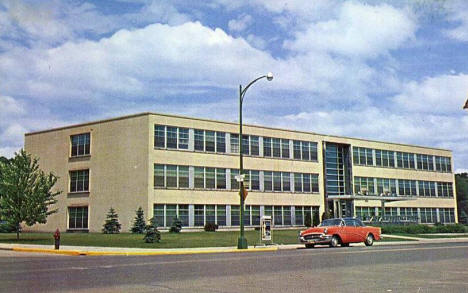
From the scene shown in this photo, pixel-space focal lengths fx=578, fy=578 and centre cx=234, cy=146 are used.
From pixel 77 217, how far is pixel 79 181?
381cm

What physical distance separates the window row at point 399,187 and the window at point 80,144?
3524 centimetres

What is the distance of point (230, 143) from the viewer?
208ft

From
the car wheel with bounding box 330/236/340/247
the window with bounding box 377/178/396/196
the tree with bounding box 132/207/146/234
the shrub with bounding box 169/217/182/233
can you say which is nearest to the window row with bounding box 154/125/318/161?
the tree with bounding box 132/207/146/234

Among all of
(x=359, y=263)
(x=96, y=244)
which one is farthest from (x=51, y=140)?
(x=359, y=263)

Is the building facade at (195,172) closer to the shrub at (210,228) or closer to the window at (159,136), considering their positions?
the window at (159,136)

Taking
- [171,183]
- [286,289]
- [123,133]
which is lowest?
[286,289]

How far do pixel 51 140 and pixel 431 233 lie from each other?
41999mm

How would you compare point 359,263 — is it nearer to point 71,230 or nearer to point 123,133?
point 123,133

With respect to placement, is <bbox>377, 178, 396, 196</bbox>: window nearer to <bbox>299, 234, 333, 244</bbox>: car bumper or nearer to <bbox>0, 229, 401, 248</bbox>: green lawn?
<bbox>0, 229, 401, 248</bbox>: green lawn

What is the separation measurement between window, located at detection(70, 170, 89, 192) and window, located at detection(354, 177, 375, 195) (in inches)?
1379

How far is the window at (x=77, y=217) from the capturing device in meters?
60.2

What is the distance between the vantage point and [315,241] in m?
32.5

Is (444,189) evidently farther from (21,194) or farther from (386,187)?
(21,194)

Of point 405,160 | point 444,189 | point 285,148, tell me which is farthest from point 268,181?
point 444,189
